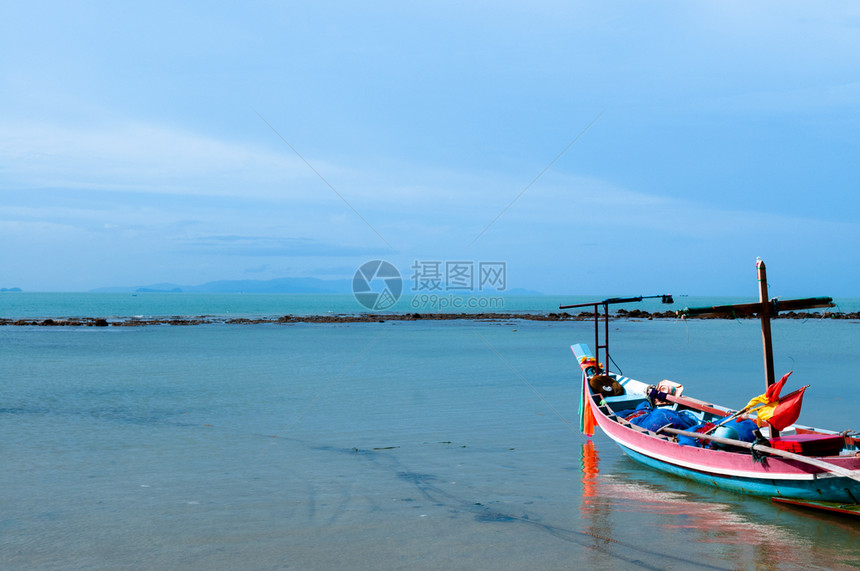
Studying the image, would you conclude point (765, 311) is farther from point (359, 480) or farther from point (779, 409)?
point (359, 480)

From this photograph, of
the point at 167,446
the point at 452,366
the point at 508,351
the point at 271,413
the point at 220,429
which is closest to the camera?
the point at 167,446

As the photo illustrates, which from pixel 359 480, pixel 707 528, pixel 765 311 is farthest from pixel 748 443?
pixel 359 480

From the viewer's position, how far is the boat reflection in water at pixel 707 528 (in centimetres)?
886

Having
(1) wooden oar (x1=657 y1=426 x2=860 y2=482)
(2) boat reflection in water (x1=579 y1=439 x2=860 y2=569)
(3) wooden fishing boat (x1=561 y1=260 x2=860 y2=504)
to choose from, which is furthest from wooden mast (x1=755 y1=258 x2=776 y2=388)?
(2) boat reflection in water (x1=579 y1=439 x2=860 y2=569)

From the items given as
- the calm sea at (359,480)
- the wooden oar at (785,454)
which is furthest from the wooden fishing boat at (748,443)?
the calm sea at (359,480)

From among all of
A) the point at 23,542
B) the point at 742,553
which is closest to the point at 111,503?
the point at 23,542

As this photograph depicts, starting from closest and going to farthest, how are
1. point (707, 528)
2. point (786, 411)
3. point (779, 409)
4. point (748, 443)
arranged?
1. point (707, 528)
2. point (748, 443)
3. point (786, 411)
4. point (779, 409)

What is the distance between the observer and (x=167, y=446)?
50.6ft

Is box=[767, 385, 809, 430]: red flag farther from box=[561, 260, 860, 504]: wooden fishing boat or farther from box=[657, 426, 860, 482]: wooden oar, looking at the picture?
box=[657, 426, 860, 482]: wooden oar

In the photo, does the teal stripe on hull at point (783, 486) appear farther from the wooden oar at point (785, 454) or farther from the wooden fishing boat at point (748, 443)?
the wooden oar at point (785, 454)

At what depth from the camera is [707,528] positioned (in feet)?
32.8

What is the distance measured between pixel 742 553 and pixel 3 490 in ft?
42.2

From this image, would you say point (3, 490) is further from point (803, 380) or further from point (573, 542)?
point (803, 380)

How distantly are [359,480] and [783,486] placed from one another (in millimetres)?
7708
